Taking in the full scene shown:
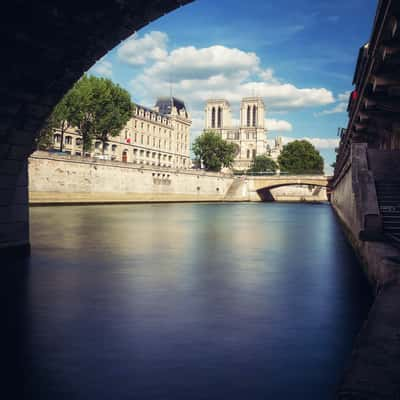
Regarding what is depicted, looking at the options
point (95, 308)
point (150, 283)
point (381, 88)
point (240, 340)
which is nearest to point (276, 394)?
point (240, 340)

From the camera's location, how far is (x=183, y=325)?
7125 millimetres

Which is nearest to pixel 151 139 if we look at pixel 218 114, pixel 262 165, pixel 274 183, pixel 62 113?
pixel 274 183

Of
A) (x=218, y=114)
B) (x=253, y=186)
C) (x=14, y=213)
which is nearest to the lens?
(x=14, y=213)

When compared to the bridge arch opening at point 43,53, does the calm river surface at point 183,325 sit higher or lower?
lower

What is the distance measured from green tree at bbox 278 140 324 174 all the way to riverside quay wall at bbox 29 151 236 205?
32.7m

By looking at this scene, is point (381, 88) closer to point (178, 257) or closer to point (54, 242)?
point (178, 257)

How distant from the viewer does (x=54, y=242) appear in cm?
1817

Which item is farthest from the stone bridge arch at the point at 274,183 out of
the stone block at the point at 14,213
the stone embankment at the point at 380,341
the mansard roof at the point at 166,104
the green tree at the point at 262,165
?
the stone embankment at the point at 380,341

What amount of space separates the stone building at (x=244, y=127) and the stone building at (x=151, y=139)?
63.3 metres

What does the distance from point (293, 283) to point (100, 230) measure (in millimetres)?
14955

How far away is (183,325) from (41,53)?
638cm

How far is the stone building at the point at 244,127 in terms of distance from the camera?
19162 centimetres

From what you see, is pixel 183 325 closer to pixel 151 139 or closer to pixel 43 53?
pixel 43 53

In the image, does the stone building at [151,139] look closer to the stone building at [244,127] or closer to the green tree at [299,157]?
the green tree at [299,157]
